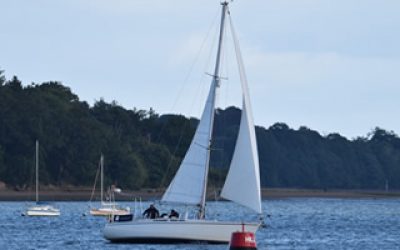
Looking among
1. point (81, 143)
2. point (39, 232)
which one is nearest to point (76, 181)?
point (81, 143)

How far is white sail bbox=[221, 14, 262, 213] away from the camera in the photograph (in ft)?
209

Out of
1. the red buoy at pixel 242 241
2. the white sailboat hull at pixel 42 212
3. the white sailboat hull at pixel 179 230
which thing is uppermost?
the white sailboat hull at pixel 42 212

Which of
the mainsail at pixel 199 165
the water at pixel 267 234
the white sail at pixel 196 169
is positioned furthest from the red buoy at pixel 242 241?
the white sail at pixel 196 169

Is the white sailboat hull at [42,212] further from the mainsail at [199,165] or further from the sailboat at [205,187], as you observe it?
the mainsail at [199,165]

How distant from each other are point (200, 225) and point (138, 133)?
12828 cm

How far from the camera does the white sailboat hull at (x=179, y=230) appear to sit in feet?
210

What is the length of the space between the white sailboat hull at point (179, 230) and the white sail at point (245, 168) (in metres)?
1.10

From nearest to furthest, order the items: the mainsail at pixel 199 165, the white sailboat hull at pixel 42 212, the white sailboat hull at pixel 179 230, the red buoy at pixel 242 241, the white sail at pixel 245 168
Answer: the red buoy at pixel 242 241
the white sail at pixel 245 168
the white sailboat hull at pixel 179 230
the mainsail at pixel 199 165
the white sailboat hull at pixel 42 212

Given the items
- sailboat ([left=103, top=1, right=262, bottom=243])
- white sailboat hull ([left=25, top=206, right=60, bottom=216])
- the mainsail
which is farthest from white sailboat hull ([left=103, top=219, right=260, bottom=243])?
white sailboat hull ([left=25, top=206, right=60, bottom=216])

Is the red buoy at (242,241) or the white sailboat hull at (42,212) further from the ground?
the white sailboat hull at (42,212)

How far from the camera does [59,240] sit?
243ft

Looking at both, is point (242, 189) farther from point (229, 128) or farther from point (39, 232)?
point (229, 128)

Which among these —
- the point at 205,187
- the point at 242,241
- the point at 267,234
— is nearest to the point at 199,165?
the point at 205,187

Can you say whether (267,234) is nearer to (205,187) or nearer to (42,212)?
(205,187)
